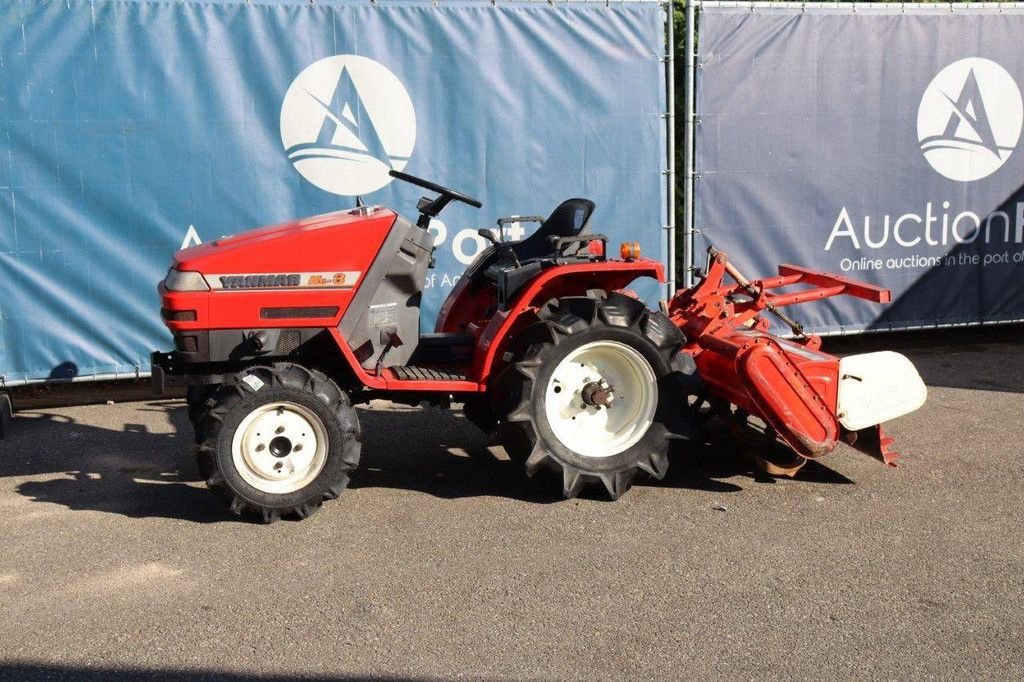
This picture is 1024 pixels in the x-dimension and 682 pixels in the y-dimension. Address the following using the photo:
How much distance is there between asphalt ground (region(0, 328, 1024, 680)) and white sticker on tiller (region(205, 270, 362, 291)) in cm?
102

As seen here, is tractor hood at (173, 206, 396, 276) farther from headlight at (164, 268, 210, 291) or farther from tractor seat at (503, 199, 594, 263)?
tractor seat at (503, 199, 594, 263)

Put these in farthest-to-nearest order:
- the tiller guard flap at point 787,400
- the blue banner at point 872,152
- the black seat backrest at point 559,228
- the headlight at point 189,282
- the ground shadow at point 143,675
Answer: the blue banner at point 872,152 → the black seat backrest at point 559,228 → the tiller guard flap at point 787,400 → the headlight at point 189,282 → the ground shadow at point 143,675

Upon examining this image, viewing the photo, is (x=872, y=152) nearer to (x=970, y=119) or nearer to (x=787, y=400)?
(x=970, y=119)

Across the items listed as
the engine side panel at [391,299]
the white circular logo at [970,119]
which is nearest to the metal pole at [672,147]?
the white circular logo at [970,119]

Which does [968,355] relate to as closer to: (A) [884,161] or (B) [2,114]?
(A) [884,161]

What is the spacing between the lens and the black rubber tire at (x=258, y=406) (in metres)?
4.95

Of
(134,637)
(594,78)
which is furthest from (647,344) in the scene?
(594,78)

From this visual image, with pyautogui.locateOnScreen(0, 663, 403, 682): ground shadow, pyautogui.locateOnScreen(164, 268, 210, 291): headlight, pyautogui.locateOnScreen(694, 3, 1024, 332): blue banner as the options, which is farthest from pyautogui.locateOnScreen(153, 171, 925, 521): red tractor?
pyautogui.locateOnScreen(694, 3, 1024, 332): blue banner

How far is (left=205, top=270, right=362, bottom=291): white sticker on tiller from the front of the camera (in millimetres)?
5211

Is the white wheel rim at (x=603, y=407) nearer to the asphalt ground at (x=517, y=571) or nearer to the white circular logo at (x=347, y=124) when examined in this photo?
the asphalt ground at (x=517, y=571)

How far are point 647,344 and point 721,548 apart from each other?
1.10 metres

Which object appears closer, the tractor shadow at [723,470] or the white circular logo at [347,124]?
the tractor shadow at [723,470]

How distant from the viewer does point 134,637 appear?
12.9 feet

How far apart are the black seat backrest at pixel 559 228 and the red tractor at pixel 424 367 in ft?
0.11
